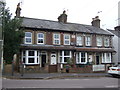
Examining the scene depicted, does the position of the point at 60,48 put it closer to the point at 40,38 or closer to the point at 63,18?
the point at 40,38

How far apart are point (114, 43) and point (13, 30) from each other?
21917 millimetres

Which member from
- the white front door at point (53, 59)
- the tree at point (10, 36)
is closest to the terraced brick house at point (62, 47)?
the white front door at point (53, 59)

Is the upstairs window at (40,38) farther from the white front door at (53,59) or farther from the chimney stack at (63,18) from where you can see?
the chimney stack at (63,18)

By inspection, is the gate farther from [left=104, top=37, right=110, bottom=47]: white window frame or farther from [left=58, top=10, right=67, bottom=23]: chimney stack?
[left=104, top=37, right=110, bottom=47]: white window frame

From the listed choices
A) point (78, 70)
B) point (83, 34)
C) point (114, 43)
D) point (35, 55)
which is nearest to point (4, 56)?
point (35, 55)

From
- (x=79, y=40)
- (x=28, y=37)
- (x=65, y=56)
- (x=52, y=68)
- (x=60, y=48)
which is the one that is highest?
(x=28, y=37)

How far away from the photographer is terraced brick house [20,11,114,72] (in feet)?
76.6

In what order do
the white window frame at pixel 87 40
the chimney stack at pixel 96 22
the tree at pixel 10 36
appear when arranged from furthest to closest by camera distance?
the chimney stack at pixel 96 22 < the white window frame at pixel 87 40 < the tree at pixel 10 36

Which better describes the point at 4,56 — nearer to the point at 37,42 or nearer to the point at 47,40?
the point at 37,42

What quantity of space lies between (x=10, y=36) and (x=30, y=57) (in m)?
4.73

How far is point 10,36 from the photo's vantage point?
19.9 m

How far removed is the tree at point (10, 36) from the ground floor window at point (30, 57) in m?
2.42

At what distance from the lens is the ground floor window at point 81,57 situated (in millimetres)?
26797

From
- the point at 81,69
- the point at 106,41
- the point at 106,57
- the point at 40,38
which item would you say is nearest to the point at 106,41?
the point at 106,41
